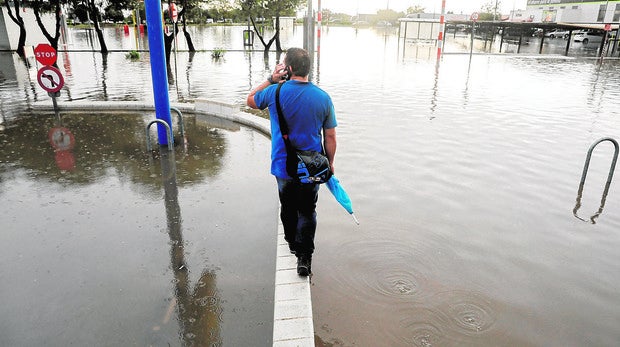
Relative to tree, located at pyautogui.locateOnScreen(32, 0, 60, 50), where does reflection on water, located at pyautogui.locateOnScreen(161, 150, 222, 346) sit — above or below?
below

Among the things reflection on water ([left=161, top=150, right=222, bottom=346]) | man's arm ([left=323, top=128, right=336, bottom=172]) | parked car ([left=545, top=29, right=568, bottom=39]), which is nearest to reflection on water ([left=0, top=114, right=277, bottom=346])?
reflection on water ([left=161, top=150, right=222, bottom=346])

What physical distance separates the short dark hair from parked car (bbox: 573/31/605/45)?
4849 centimetres

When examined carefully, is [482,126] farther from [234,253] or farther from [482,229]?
[234,253]

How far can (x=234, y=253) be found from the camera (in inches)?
175

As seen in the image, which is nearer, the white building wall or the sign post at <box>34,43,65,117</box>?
the sign post at <box>34,43,65,117</box>

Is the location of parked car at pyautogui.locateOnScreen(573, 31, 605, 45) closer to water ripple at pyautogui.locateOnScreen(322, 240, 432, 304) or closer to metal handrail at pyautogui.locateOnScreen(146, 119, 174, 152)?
metal handrail at pyautogui.locateOnScreen(146, 119, 174, 152)

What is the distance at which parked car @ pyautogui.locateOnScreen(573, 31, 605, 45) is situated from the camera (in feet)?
141

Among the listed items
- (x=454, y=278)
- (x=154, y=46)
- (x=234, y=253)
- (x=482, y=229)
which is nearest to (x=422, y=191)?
(x=482, y=229)

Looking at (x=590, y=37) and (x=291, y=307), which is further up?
(x=590, y=37)

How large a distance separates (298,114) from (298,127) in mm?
116

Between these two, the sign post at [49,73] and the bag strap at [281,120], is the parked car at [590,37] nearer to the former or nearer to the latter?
the sign post at [49,73]

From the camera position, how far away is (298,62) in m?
3.55

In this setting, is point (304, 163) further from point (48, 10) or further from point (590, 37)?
point (590, 37)

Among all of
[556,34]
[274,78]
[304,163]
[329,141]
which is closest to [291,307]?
[304,163]
